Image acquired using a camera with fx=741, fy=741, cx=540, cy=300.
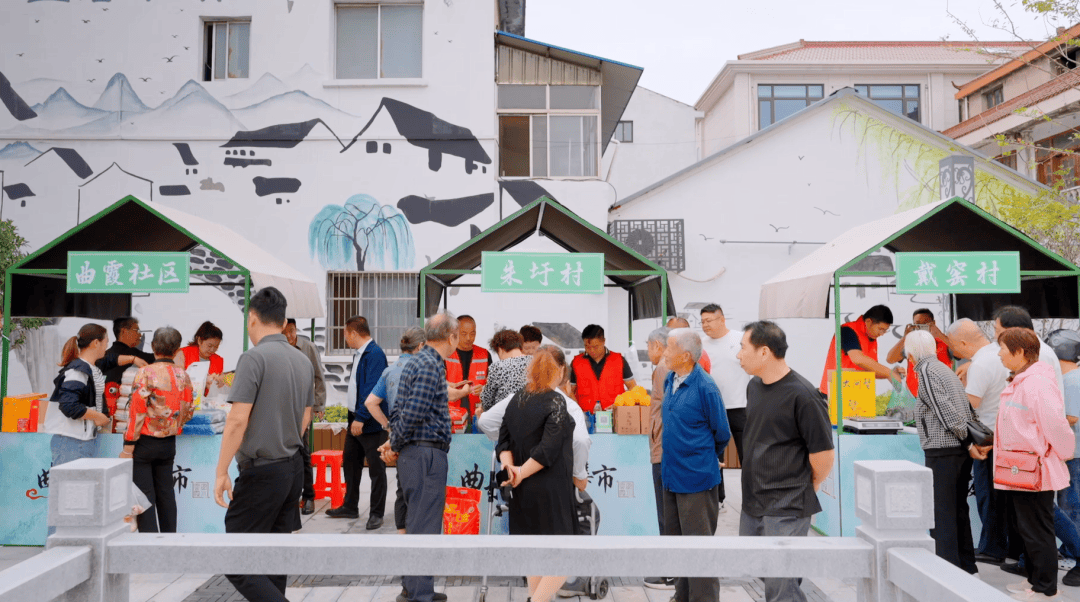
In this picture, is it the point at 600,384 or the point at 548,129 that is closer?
the point at 600,384

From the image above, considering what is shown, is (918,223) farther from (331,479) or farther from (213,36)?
(213,36)

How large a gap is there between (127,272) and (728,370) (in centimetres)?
514

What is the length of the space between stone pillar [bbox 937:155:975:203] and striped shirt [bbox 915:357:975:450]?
27.8ft

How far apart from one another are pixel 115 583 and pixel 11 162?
1122 cm

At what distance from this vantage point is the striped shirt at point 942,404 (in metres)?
5.12

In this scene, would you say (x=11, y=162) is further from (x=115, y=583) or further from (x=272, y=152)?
(x=115, y=583)

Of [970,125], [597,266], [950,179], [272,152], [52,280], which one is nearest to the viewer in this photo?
[597,266]

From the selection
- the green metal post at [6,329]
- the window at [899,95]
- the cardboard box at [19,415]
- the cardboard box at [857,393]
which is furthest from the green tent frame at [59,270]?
the window at [899,95]

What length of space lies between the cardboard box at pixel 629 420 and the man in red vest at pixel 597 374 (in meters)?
0.86

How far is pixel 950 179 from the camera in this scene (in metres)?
12.4

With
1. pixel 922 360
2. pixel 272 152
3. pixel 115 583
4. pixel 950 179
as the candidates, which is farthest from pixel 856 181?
pixel 115 583

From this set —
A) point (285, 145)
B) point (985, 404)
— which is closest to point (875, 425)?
point (985, 404)

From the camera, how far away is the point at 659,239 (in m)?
12.3

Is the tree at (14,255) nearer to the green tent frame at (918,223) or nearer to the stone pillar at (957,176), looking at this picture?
the green tent frame at (918,223)
